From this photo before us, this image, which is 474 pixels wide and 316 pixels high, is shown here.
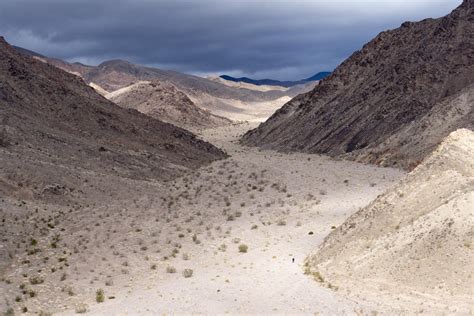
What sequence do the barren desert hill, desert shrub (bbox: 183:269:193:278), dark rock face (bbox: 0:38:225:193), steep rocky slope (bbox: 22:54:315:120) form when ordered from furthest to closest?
steep rocky slope (bbox: 22:54:315:120) < the barren desert hill < dark rock face (bbox: 0:38:225:193) < desert shrub (bbox: 183:269:193:278)

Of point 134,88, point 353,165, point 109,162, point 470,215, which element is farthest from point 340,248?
point 134,88

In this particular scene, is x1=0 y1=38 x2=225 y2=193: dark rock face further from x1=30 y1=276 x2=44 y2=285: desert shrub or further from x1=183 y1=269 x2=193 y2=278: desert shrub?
x1=183 y1=269 x2=193 y2=278: desert shrub

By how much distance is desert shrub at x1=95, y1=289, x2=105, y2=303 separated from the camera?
606 inches

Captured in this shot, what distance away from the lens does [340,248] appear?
16.7 meters

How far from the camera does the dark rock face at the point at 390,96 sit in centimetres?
4169

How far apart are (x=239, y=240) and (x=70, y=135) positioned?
1965cm

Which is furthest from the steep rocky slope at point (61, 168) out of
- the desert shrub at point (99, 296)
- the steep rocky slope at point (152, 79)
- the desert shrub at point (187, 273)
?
the steep rocky slope at point (152, 79)

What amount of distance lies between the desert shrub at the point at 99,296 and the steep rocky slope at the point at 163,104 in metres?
79.6

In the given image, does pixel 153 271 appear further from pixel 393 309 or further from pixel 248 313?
pixel 393 309

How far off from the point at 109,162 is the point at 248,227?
14285 millimetres

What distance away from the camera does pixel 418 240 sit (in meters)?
Result: 14.7

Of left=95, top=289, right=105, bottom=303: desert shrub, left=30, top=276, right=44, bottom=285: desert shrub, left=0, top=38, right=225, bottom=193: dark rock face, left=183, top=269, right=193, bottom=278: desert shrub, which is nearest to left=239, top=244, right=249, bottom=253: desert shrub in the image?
left=183, top=269, right=193, bottom=278: desert shrub

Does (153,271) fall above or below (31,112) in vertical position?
below

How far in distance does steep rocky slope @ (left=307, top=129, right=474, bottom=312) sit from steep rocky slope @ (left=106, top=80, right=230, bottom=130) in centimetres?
7878
